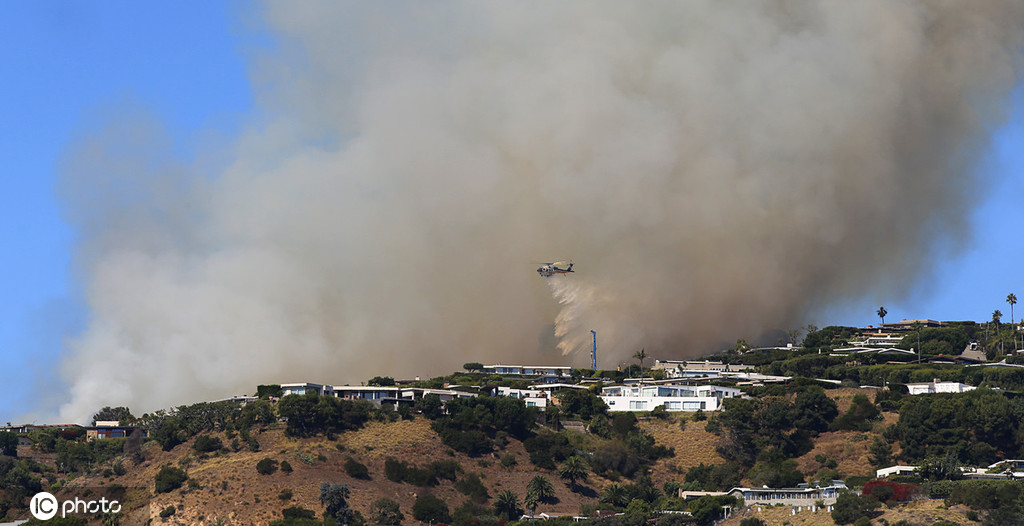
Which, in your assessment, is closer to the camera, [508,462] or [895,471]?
[895,471]

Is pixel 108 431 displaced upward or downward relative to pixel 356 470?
upward

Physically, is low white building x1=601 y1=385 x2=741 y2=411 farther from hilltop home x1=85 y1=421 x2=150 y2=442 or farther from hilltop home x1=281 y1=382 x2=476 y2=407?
hilltop home x1=85 y1=421 x2=150 y2=442

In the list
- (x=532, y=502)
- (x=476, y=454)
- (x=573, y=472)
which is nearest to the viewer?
(x=532, y=502)

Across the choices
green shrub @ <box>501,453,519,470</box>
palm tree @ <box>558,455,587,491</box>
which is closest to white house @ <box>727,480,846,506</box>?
palm tree @ <box>558,455,587,491</box>

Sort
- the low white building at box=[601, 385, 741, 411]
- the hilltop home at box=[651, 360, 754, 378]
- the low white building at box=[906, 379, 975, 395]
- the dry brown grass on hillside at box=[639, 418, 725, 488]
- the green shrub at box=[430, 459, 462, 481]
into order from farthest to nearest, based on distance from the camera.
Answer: the hilltop home at box=[651, 360, 754, 378]
the low white building at box=[601, 385, 741, 411]
the low white building at box=[906, 379, 975, 395]
the dry brown grass on hillside at box=[639, 418, 725, 488]
the green shrub at box=[430, 459, 462, 481]

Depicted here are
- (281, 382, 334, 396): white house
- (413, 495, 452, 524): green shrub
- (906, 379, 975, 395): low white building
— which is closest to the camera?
(413, 495, 452, 524): green shrub

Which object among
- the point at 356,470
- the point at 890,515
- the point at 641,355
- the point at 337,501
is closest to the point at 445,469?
the point at 356,470

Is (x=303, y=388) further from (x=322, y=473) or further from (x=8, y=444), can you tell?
(x=8, y=444)
